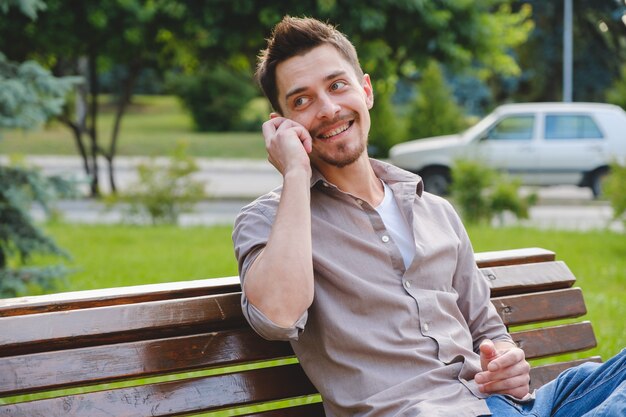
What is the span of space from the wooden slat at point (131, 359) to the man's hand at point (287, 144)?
1.72ft

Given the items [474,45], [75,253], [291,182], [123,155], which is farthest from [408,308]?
[123,155]

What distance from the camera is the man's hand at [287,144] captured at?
275 centimetres

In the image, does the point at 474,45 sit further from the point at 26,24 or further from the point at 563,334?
the point at 563,334

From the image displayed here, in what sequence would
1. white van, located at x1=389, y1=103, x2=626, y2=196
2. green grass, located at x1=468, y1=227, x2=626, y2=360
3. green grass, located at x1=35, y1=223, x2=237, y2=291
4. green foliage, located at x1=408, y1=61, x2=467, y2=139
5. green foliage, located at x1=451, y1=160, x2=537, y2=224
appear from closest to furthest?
green grass, located at x1=468, y1=227, x2=626, y2=360 → green grass, located at x1=35, y1=223, x2=237, y2=291 → green foliage, located at x1=451, y1=160, x2=537, y2=224 → white van, located at x1=389, y1=103, x2=626, y2=196 → green foliage, located at x1=408, y1=61, x2=467, y2=139

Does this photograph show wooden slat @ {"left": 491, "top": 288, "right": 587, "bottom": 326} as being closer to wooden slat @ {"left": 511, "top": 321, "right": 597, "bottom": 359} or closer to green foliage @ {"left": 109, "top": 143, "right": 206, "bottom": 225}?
wooden slat @ {"left": 511, "top": 321, "right": 597, "bottom": 359}

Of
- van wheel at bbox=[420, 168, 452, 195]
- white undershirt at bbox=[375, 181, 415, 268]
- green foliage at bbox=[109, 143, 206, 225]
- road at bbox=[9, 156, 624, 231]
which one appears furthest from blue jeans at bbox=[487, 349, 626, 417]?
van wheel at bbox=[420, 168, 452, 195]

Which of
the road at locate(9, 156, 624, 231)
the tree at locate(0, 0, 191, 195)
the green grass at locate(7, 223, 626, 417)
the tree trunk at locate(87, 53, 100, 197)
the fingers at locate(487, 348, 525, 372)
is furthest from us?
the tree trunk at locate(87, 53, 100, 197)

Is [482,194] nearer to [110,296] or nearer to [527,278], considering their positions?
[527,278]

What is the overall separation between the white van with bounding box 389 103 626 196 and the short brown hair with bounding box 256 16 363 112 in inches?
537

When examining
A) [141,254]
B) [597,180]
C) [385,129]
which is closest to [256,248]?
[141,254]

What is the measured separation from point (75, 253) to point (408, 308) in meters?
6.90

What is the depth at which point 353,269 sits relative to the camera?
8.98ft

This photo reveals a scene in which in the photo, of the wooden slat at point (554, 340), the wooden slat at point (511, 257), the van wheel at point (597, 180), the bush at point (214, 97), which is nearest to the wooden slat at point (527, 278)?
the wooden slat at point (511, 257)

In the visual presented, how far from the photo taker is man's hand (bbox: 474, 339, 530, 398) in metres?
2.72
